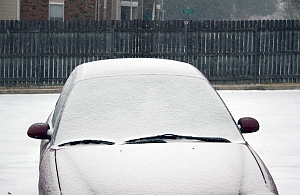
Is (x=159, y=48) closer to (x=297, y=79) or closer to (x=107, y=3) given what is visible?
(x=297, y=79)

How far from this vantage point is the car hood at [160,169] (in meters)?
4.08

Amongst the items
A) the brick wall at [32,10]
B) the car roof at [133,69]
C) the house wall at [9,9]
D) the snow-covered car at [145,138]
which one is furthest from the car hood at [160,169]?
the brick wall at [32,10]

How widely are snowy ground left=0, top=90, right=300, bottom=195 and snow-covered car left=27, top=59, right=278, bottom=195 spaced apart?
206cm

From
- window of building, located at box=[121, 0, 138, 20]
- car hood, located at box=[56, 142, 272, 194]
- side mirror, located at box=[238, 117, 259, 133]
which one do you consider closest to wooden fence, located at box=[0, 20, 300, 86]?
side mirror, located at box=[238, 117, 259, 133]

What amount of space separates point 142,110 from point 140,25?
573 inches

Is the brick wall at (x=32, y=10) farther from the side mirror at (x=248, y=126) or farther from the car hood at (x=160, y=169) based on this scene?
the car hood at (x=160, y=169)

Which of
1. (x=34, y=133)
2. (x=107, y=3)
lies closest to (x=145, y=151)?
(x=34, y=133)

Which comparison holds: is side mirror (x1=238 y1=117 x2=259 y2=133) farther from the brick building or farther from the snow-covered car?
the brick building

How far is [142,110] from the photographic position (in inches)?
209

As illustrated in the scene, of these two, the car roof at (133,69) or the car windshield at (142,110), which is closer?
the car windshield at (142,110)

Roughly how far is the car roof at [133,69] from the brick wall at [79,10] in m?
21.8

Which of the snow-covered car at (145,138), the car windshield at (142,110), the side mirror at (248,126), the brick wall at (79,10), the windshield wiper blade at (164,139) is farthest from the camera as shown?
the brick wall at (79,10)

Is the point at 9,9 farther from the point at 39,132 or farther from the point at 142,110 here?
the point at 142,110

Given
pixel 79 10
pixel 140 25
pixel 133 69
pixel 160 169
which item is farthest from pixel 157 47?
pixel 160 169
